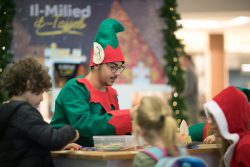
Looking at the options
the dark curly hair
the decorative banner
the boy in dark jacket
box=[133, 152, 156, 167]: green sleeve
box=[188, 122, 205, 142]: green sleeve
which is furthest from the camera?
the decorative banner

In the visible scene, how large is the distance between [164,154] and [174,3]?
528 cm

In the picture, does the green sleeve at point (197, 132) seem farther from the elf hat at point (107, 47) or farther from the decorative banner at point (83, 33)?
the decorative banner at point (83, 33)

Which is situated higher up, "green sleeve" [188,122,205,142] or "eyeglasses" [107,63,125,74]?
"eyeglasses" [107,63,125,74]

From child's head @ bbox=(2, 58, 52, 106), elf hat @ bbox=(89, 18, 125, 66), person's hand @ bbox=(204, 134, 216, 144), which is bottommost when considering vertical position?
person's hand @ bbox=(204, 134, 216, 144)

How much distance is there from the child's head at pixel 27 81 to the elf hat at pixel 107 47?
0.56 metres

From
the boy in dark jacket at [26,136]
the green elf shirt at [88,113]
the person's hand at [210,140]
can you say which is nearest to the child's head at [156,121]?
the boy in dark jacket at [26,136]

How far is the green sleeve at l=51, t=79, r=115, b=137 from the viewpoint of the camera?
2.96m

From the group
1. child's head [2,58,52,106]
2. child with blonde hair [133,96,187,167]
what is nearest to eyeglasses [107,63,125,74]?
child's head [2,58,52,106]

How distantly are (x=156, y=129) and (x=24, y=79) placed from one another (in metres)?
0.87

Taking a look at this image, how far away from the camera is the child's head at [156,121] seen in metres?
2.22

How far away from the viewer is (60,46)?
7.19m

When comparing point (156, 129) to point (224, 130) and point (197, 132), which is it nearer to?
point (224, 130)

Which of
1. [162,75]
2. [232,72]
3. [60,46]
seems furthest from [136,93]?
[232,72]

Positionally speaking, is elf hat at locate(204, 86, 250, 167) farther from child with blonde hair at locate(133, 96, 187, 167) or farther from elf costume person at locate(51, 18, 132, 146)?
child with blonde hair at locate(133, 96, 187, 167)
